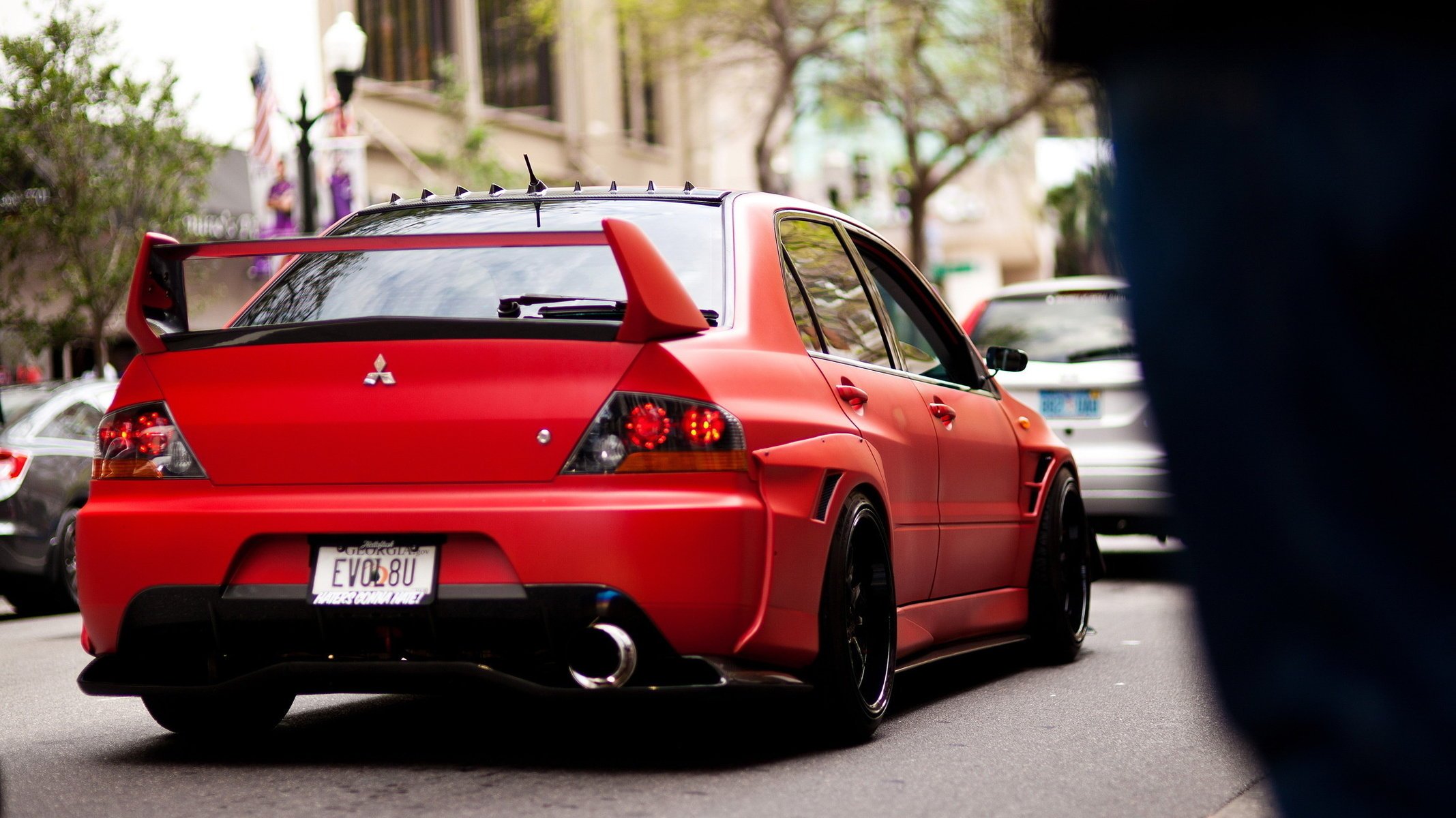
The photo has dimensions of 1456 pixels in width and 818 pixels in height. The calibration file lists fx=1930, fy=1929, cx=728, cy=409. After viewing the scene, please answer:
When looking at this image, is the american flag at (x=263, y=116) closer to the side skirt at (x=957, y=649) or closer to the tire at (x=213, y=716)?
the side skirt at (x=957, y=649)

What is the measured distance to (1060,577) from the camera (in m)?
7.30

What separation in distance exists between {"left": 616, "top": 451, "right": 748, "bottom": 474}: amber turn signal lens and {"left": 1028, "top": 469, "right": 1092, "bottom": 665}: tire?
2801mm

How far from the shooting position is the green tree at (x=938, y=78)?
28719 mm

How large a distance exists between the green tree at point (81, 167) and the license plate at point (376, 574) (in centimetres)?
1514

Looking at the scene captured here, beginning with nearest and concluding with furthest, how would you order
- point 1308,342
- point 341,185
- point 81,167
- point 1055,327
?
point 1308,342
point 1055,327
point 81,167
point 341,185

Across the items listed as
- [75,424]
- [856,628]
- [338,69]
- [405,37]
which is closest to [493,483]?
[856,628]

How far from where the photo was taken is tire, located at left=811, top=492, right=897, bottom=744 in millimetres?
4965

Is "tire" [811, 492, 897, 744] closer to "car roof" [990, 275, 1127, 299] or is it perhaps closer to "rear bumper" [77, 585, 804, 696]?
"rear bumper" [77, 585, 804, 696]

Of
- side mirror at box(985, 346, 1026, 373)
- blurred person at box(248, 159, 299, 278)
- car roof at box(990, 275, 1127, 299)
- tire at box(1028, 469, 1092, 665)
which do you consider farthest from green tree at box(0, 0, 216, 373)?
side mirror at box(985, 346, 1026, 373)

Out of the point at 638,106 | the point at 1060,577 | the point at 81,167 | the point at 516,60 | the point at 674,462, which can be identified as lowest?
the point at 1060,577

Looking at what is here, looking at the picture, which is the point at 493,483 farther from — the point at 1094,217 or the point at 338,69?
the point at 338,69

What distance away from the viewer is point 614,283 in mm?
5125

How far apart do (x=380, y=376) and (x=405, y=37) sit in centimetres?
3003

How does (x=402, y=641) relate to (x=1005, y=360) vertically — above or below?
below
